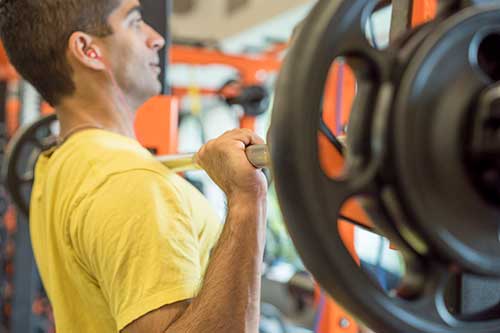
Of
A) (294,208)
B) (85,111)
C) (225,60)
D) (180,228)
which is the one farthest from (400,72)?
(225,60)

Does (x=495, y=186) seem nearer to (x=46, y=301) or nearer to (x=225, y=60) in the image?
(x=225, y=60)

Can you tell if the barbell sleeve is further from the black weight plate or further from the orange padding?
the black weight plate

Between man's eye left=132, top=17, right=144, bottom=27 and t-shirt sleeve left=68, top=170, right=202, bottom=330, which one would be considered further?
man's eye left=132, top=17, right=144, bottom=27


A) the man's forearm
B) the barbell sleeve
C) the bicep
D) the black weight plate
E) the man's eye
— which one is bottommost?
the black weight plate

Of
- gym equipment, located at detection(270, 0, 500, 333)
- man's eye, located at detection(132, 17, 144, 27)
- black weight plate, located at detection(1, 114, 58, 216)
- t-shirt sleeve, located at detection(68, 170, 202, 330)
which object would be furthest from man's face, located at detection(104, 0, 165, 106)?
gym equipment, located at detection(270, 0, 500, 333)

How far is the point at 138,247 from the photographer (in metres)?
1.08

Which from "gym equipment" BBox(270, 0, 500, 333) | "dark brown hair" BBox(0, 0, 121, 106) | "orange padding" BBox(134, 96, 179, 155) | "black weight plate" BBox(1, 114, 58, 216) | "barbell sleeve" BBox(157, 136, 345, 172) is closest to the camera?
"gym equipment" BBox(270, 0, 500, 333)

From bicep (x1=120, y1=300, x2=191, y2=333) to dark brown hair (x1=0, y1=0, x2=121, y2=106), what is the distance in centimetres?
69

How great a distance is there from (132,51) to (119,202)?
1.91 ft

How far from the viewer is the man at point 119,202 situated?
1038 mm

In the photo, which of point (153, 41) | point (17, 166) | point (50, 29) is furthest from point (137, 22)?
point (17, 166)

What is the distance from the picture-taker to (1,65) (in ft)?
11.7

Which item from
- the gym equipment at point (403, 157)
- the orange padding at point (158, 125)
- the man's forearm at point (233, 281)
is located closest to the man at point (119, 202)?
the man's forearm at point (233, 281)

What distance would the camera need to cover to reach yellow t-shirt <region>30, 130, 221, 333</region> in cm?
108
